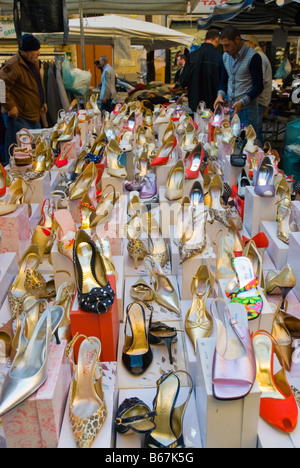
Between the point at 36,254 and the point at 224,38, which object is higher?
the point at 224,38

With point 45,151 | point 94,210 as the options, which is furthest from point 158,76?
point 94,210

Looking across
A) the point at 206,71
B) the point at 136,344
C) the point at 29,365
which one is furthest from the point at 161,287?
the point at 206,71

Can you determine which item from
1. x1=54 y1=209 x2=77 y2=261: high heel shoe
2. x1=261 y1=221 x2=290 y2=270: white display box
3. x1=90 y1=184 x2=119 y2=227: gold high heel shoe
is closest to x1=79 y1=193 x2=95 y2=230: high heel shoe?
x1=90 y1=184 x2=119 y2=227: gold high heel shoe

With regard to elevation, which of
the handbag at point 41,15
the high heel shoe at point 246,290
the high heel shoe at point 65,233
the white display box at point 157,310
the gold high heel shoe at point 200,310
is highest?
the handbag at point 41,15

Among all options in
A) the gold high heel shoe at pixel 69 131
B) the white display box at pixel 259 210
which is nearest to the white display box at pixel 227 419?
the white display box at pixel 259 210

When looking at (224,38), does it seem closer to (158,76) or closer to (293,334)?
(293,334)

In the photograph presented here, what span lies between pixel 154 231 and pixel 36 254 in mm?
535

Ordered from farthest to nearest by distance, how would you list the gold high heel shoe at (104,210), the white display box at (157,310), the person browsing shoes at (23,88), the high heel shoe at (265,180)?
the person browsing shoes at (23,88) → the high heel shoe at (265,180) → the gold high heel shoe at (104,210) → the white display box at (157,310)

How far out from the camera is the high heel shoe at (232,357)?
36.5 inches

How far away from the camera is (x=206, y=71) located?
167 inches

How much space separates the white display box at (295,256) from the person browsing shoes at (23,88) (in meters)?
2.83

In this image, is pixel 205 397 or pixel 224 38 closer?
pixel 205 397

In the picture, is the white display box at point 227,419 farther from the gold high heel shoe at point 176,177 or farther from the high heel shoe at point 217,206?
the gold high heel shoe at point 176,177

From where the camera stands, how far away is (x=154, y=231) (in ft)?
6.32
